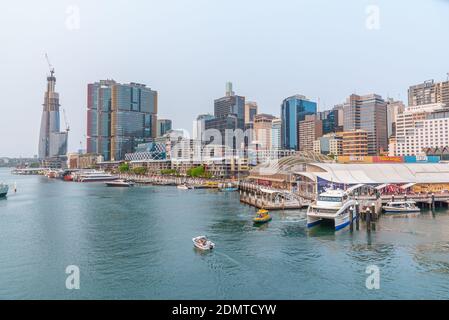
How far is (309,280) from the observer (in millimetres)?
20297

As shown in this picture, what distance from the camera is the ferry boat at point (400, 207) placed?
4569 centimetres

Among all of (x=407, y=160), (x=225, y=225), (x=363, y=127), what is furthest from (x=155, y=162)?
(x=225, y=225)

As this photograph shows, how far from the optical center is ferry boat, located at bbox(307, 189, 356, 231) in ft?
113

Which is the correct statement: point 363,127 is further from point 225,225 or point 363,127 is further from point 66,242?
point 66,242

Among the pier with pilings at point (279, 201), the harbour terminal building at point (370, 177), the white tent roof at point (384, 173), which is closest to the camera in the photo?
the pier with pilings at point (279, 201)

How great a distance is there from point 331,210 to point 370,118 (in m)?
146

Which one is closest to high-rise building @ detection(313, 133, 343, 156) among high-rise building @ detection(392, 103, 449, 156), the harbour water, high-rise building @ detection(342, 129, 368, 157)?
high-rise building @ detection(342, 129, 368, 157)

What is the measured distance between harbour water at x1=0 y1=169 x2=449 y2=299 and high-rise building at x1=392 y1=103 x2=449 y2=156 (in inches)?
3672

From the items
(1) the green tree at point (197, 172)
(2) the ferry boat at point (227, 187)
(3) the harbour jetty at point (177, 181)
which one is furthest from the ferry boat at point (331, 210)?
(1) the green tree at point (197, 172)

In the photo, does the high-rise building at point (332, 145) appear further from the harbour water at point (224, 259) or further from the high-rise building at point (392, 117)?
the harbour water at point (224, 259)

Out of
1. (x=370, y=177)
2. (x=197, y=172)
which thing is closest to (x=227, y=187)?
(x=197, y=172)

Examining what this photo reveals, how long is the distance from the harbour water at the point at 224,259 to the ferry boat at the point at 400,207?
3578 millimetres

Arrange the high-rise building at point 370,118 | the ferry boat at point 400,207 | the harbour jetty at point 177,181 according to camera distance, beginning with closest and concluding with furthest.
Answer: the ferry boat at point 400,207, the harbour jetty at point 177,181, the high-rise building at point 370,118
